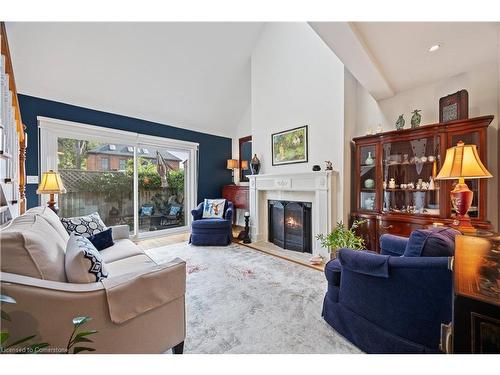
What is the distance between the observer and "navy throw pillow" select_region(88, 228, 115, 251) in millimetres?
2180

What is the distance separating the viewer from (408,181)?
2.79 m

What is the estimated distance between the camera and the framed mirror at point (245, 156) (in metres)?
5.27

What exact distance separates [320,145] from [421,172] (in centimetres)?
132

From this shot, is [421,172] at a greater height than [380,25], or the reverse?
[380,25]

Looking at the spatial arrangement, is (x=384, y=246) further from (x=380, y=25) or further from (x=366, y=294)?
(x=380, y=25)

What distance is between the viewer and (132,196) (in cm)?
429

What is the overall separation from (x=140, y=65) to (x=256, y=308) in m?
4.02

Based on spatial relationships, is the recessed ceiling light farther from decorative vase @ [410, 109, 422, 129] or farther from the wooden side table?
the wooden side table

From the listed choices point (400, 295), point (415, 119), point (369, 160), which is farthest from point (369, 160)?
point (400, 295)

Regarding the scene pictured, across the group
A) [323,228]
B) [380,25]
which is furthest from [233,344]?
[380,25]

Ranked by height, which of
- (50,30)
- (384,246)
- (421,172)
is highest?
(50,30)

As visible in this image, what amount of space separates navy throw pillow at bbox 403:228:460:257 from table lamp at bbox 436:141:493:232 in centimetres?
89

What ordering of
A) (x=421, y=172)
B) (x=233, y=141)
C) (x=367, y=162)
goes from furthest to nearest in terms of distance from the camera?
(x=233, y=141) → (x=367, y=162) → (x=421, y=172)

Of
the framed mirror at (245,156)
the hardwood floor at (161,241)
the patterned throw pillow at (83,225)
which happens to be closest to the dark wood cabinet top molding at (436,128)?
the framed mirror at (245,156)
